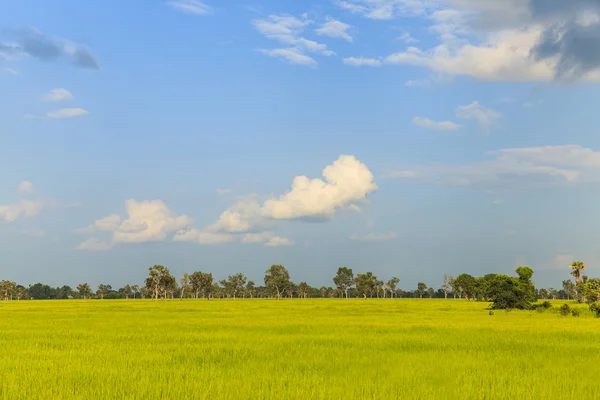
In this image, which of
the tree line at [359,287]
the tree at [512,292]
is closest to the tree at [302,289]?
the tree line at [359,287]

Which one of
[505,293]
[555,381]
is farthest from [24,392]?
[505,293]

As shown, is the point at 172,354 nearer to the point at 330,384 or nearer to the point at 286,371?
the point at 286,371

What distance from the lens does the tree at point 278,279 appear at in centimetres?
14820

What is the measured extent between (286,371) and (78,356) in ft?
25.4

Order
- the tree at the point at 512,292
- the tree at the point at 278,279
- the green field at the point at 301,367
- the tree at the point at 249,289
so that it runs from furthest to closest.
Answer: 1. the tree at the point at 249,289
2. the tree at the point at 278,279
3. the tree at the point at 512,292
4. the green field at the point at 301,367

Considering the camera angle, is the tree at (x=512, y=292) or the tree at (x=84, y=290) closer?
the tree at (x=512, y=292)

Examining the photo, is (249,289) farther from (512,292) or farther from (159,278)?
(512,292)

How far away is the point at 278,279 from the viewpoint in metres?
148

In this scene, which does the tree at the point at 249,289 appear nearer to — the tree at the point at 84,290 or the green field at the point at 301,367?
the tree at the point at 84,290

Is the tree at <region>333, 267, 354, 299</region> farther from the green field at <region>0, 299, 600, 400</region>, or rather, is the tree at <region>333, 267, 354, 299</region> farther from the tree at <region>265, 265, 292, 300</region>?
the green field at <region>0, 299, 600, 400</region>

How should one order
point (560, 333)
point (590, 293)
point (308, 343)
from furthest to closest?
point (590, 293)
point (560, 333)
point (308, 343)

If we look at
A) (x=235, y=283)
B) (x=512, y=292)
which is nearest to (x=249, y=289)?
(x=235, y=283)

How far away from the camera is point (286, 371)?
44.1 ft

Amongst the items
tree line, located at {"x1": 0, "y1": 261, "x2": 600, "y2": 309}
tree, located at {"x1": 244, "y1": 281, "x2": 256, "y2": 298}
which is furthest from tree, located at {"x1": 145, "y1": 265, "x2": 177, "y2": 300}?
tree, located at {"x1": 244, "y1": 281, "x2": 256, "y2": 298}
